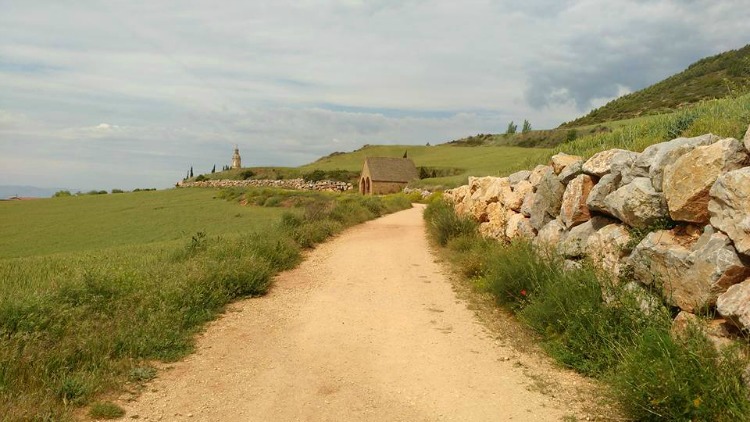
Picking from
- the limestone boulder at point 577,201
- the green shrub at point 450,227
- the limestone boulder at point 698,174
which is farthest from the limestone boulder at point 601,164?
the green shrub at point 450,227

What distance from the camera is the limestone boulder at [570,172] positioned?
8.27 metres

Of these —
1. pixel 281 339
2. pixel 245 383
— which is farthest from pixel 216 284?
pixel 245 383

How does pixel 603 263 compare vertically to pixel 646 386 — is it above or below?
above

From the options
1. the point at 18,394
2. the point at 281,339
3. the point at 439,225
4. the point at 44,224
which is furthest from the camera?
the point at 44,224

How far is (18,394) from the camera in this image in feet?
14.9

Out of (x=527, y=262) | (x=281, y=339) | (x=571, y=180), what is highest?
(x=571, y=180)

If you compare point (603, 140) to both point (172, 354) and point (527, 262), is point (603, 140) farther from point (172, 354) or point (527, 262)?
point (172, 354)

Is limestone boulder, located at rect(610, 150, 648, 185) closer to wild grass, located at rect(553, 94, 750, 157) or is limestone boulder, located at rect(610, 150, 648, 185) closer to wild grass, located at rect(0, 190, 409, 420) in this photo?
wild grass, located at rect(553, 94, 750, 157)

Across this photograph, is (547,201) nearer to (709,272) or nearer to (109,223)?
(709,272)

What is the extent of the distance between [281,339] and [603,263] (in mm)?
4481

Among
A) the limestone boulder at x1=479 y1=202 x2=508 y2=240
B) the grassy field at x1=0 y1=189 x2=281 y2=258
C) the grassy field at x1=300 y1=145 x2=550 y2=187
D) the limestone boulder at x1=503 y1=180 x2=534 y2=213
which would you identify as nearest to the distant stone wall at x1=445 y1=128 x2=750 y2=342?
the limestone boulder at x1=503 y1=180 x2=534 y2=213

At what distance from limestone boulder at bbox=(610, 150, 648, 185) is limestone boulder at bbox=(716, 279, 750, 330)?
2436 mm

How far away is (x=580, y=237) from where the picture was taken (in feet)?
24.2

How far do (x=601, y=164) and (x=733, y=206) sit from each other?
118 inches
